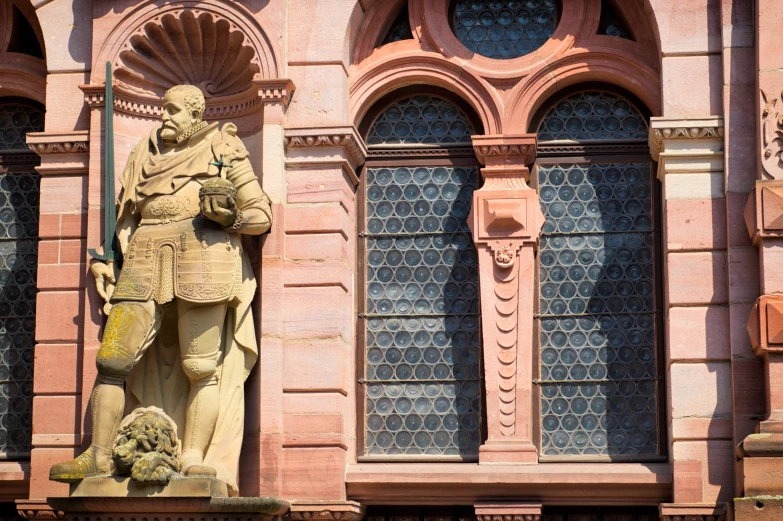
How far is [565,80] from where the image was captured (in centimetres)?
1459

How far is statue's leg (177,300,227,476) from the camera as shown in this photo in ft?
43.2

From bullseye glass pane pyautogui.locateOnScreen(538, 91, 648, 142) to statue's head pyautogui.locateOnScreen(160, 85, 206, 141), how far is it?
11.1 feet

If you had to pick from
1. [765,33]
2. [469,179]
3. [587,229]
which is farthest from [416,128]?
[765,33]

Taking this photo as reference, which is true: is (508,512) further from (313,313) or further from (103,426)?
(103,426)

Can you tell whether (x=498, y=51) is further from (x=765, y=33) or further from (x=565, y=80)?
(x=765, y=33)

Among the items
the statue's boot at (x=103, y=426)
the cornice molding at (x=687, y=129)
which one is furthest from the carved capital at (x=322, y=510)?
the cornice molding at (x=687, y=129)

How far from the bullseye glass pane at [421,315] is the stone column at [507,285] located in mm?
288

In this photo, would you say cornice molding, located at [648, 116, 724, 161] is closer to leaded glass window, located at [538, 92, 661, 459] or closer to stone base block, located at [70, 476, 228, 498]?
leaded glass window, located at [538, 92, 661, 459]

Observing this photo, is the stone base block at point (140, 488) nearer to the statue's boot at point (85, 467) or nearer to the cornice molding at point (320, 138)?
the statue's boot at point (85, 467)

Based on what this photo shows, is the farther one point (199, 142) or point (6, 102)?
point (6, 102)

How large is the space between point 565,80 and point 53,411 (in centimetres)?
577

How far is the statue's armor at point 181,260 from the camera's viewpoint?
13148 mm

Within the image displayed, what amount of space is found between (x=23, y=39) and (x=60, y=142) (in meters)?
1.74

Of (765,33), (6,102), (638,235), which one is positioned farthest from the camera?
(6,102)
